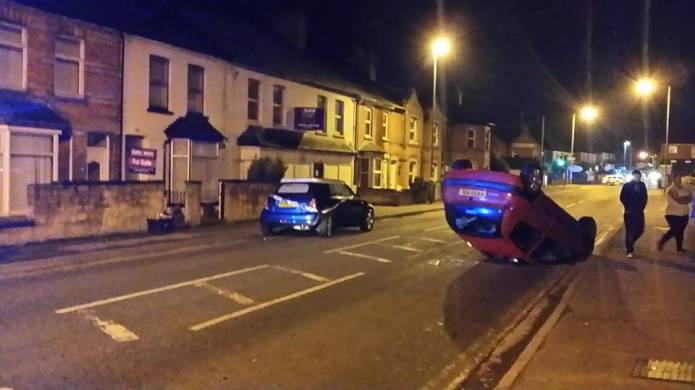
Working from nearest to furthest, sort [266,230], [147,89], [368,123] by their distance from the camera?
[266,230] → [147,89] → [368,123]

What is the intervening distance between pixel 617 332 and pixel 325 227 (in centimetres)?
1167

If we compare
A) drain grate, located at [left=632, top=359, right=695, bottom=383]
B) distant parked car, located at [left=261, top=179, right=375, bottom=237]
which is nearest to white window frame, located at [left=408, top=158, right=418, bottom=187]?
distant parked car, located at [left=261, top=179, right=375, bottom=237]

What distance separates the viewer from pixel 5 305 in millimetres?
9938

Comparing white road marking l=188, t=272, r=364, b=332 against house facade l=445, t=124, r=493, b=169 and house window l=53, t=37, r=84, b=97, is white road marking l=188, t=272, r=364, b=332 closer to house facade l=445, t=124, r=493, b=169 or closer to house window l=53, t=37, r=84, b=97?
house window l=53, t=37, r=84, b=97

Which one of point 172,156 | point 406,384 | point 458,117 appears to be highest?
point 458,117

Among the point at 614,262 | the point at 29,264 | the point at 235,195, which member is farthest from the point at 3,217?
the point at 614,262

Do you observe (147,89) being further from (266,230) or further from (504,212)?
(504,212)

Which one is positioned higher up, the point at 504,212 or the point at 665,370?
the point at 504,212

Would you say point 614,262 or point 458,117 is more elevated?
point 458,117

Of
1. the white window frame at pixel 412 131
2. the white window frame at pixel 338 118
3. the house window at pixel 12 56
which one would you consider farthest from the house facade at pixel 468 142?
the house window at pixel 12 56

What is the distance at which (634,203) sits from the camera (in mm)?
16250

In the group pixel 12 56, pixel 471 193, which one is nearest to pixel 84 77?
pixel 12 56

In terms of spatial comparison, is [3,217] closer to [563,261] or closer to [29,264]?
[29,264]

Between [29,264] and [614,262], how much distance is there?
34.8 feet
